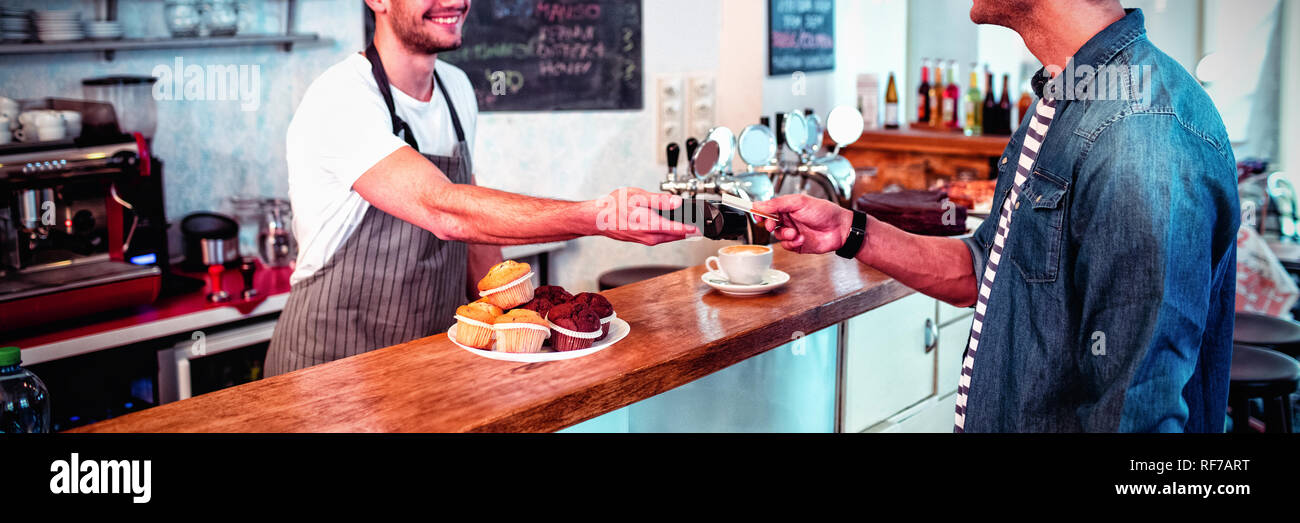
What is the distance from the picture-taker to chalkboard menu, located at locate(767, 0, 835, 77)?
164 inches

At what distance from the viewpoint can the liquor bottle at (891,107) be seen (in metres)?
4.73

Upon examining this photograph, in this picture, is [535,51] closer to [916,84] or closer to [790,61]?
[790,61]

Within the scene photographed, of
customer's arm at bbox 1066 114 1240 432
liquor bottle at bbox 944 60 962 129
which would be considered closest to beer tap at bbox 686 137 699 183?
customer's arm at bbox 1066 114 1240 432

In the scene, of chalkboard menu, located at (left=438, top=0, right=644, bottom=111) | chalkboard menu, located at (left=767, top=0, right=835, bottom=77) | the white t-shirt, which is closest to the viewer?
the white t-shirt

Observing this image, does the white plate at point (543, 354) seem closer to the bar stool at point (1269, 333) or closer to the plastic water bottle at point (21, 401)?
the plastic water bottle at point (21, 401)

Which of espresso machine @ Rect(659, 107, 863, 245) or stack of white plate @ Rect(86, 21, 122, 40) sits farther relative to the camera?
stack of white plate @ Rect(86, 21, 122, 40)

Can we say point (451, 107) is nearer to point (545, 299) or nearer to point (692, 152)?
point (692, 152)

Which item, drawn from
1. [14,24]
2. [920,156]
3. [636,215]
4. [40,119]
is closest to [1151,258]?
[636,215]

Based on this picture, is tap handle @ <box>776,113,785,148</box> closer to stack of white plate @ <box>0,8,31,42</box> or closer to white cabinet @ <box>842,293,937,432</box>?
white cabinet @ <box>842,293,937,432</box>

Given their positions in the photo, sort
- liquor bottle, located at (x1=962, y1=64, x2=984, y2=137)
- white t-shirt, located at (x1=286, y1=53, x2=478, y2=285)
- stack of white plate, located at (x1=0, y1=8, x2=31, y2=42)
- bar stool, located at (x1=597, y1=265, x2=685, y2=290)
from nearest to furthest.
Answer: white t-shirt, located at (x1=286, y1=53, x2=478, y2=285) < stack of white plate, located at (x1=0, y1=8, x2=31, y2=42) < bar stool, located at (x1=597, y1=265, x2=685, y2=290) < liquor bottle, located at (x1=962, y1=64, x2=984, y2=137)

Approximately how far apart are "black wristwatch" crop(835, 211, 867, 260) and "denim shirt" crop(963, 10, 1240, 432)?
349mm

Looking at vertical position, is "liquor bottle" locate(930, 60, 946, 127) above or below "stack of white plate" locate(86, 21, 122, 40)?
below

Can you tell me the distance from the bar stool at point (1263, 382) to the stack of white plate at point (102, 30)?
3.60m
